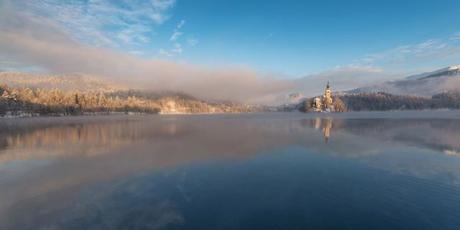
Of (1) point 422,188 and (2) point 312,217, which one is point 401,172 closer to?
(1) point 422,188

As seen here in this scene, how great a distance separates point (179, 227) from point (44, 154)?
3018 cm

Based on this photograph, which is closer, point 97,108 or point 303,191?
point 303,191

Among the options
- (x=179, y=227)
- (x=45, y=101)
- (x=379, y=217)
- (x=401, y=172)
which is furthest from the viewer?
(x=45, y=101)

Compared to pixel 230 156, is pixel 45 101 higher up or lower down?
higher up

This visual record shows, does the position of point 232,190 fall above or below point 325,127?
above

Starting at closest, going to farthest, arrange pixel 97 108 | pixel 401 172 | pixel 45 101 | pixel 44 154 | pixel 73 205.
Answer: pixel 73 205
pixel 401 172
pixel 44 154
pixel 45 101
pixel 97 108

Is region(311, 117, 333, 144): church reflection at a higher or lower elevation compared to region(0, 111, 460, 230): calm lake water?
lower

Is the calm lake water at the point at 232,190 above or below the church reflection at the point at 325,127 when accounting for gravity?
above

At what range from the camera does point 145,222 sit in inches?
567

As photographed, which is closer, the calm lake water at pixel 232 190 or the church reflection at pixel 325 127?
the calm lake water at pixel 232 190

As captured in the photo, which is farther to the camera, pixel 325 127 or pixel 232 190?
pixel 325 127

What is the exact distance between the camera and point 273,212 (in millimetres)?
→ 15930

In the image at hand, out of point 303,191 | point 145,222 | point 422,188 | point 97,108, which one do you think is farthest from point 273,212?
point 97,108

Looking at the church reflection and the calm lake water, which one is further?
the church reflection
